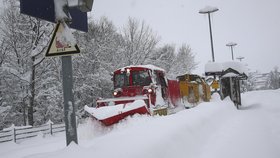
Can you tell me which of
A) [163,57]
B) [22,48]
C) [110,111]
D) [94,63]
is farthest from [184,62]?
[110,111]

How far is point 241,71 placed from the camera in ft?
54.5

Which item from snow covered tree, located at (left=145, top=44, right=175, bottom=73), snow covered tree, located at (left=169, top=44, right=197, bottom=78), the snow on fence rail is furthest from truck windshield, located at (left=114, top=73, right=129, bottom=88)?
snow covered tree, located at (left=169, top=44, right=197, bottom=78)

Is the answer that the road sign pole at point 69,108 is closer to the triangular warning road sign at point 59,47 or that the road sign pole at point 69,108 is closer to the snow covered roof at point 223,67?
the triangular warning road sign at point 59,47

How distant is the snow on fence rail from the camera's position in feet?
51.5

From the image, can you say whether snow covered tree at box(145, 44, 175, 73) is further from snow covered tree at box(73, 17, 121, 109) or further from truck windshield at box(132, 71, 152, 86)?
truck windshield at box(132, 71, 152, 86)

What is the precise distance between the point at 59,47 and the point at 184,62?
4469 cm

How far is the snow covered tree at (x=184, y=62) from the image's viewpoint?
4590 cm

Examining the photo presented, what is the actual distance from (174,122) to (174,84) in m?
9.20

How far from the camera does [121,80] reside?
13.9m

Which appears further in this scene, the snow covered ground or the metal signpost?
the metal signpost

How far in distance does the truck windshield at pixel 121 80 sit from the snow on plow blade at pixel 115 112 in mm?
3699

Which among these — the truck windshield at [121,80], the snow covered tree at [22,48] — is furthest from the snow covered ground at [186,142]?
the snow covered tree at [22,48]

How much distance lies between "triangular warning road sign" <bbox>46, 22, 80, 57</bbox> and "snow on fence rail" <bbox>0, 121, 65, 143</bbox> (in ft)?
40.5

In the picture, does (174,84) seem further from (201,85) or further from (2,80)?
(2,80)
